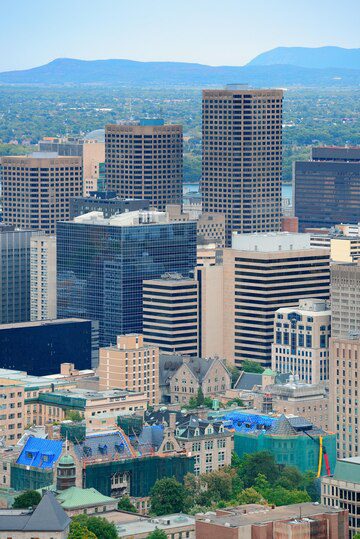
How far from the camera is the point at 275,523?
177875mm

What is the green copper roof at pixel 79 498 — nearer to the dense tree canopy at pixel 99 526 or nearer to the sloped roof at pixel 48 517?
the dense tree canopy at pixel 99 526

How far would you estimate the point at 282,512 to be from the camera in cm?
18338

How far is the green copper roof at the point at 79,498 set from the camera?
188000 millimetres

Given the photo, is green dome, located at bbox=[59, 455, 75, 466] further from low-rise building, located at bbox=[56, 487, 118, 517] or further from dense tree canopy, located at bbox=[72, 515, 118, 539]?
dense tree canopy, located at bbox=[72, 515, 118, 539]

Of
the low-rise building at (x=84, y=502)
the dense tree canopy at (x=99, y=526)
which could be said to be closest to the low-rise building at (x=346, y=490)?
the low-rise building at (x=84, y=502)

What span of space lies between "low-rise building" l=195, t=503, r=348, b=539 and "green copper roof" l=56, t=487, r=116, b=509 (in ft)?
32.1

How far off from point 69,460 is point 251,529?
22.1m

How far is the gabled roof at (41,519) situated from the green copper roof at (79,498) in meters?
9.25

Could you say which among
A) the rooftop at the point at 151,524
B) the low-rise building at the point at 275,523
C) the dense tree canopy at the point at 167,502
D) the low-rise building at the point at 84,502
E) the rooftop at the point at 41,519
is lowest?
the dense tree canopy at the point at 167,502

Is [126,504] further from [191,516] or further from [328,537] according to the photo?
[328,537]

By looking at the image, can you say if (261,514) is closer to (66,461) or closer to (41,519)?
(41,519)

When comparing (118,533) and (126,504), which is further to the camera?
(126,504)

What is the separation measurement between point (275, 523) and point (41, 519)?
54.6ft

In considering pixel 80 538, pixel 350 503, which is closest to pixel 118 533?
pixel 80 538
